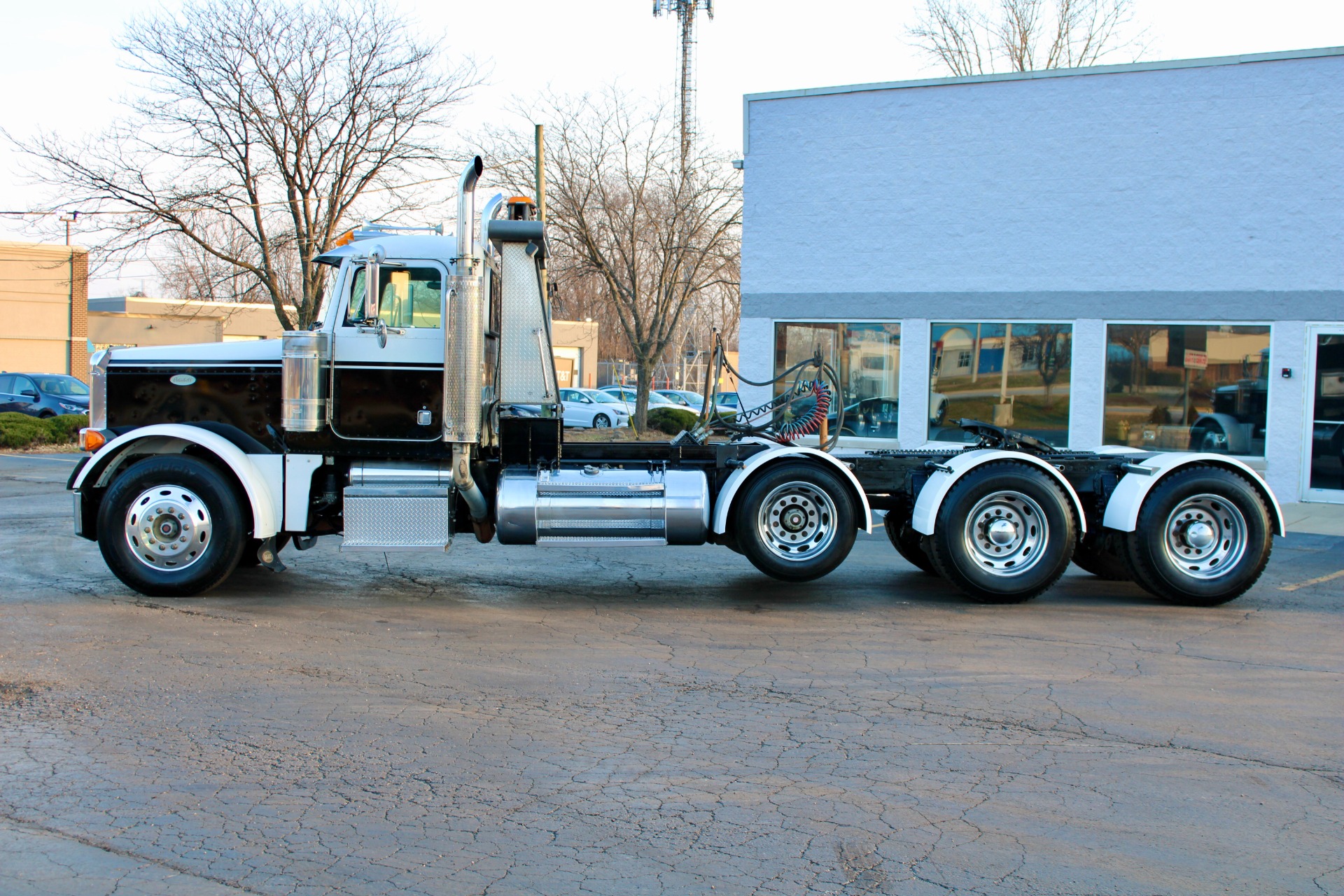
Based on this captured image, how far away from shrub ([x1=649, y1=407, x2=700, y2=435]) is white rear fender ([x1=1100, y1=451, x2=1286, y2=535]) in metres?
19.5

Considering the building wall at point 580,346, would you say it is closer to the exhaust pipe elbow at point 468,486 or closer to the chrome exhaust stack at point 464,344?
the exhaust pipe elbow at point 468,486

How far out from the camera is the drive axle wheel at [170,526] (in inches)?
345

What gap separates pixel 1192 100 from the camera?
54.5ft

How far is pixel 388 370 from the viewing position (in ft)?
30.0

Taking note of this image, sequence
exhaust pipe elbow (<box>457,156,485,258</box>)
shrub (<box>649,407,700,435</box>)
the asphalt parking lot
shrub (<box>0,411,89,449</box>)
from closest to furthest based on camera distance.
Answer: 1. the asphalt parking lot
2. exhaust pipe elbow (<box>457,156,485,258</box>)
3. shrub (<box>0,411,89,449</box>)
4. shrub (<box>649,407,700,435</box>)

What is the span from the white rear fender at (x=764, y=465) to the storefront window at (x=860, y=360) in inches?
352

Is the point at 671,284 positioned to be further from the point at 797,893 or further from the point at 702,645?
the point at 797,893

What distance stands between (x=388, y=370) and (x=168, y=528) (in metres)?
2.04

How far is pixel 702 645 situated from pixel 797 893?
3.76 metres

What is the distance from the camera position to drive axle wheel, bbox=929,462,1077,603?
9156 mm

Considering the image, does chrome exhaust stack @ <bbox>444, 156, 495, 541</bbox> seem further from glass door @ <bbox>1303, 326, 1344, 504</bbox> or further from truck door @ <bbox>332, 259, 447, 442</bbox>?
glass door @ <bbox>1303, 326, 1344, 504</bbox>

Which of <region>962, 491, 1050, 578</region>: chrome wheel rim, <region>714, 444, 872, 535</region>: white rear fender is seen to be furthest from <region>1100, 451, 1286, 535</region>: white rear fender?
<region>714, 444, 872, 535</region>: white rear fender

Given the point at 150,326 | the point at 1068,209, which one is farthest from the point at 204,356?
the point at 150,326

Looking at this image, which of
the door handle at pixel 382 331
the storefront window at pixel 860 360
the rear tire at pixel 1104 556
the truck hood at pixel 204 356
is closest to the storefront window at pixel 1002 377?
the storefront window at pixel 860 360
